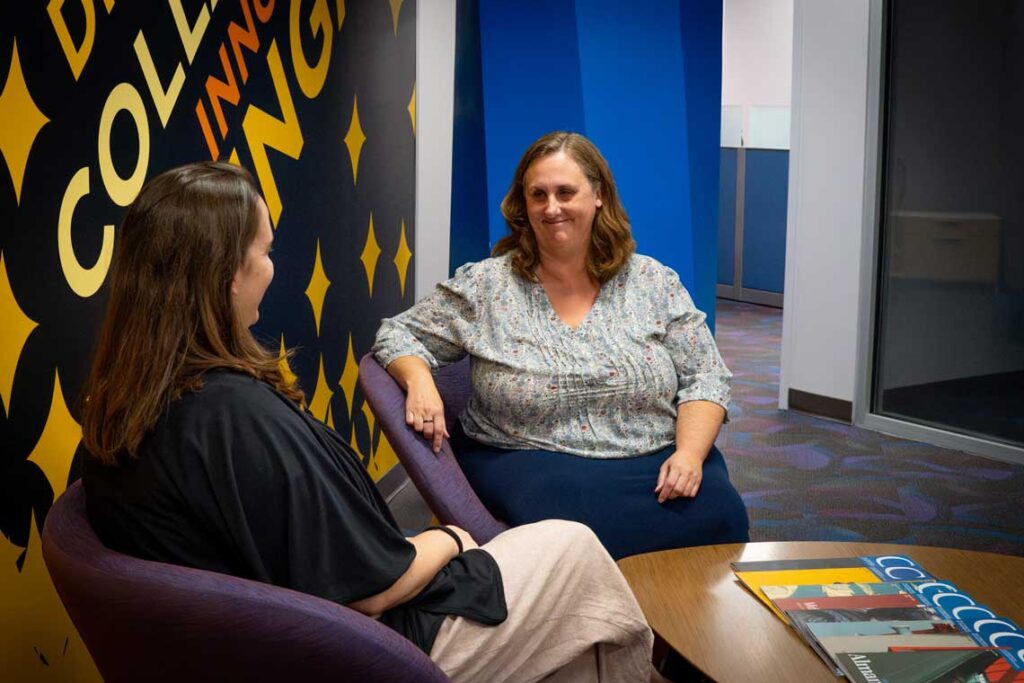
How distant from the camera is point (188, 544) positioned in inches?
53.8

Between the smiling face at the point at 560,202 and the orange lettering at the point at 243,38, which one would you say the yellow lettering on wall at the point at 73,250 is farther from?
the smiling face at the point at 560,202

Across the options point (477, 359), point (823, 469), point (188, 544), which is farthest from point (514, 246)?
point (823, 469)

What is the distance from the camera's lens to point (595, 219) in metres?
2.70

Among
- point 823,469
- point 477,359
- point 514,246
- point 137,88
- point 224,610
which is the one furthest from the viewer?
point 823,469

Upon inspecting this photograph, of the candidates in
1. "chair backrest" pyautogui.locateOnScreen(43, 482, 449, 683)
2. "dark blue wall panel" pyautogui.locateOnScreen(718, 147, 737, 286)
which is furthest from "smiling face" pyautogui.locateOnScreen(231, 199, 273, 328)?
"dark blue wall panel" pyautogui.locateOnScreen(718, 147, 737, 286)

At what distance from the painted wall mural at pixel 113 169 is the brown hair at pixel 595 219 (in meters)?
0.65

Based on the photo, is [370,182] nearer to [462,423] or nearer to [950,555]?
[462,423]

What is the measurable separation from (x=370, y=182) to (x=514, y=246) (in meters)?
1.05

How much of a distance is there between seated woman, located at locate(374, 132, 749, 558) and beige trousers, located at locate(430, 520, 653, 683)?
1.99 ft

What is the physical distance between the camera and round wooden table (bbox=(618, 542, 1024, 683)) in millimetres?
1680

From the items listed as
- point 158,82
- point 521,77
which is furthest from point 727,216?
point 158,82

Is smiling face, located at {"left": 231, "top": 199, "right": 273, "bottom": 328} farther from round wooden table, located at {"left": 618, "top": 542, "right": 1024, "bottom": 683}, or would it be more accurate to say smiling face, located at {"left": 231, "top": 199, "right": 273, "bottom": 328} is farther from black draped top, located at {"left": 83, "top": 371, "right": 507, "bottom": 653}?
round wooden table, located at {"left": 618, "top": 542, "right": 1024, "bottom": 683}

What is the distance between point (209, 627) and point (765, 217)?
8.82 metres

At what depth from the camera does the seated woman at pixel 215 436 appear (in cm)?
136
